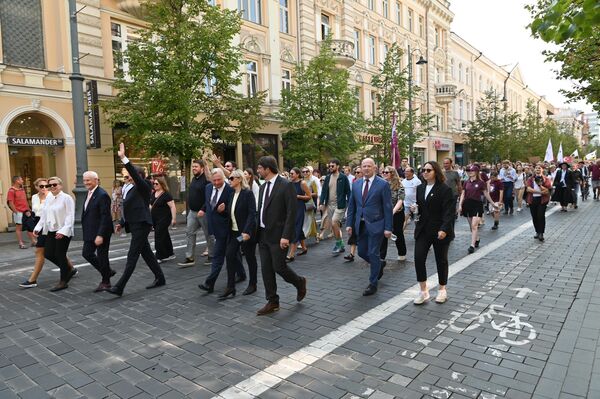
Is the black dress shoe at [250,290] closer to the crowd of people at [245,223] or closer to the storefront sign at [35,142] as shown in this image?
the crowd of people at [245,223]

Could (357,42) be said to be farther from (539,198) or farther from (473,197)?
(473,197)

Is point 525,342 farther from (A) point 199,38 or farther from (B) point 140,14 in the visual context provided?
(B) point 140,14

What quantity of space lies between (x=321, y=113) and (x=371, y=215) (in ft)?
44.3

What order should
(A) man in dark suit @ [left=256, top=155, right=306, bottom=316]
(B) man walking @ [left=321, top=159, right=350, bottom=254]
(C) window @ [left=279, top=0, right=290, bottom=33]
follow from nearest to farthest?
(A) man in dark suit @ [left=256, top=155, right=306, bottom=316] < (B) man walking @ [left=321, top=159, right=350, bottom=254] < (C) window @ [left=279, top=0, right=290, bottom=33]

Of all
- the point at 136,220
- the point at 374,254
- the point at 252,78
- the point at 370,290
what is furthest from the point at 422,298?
the point at 252,78

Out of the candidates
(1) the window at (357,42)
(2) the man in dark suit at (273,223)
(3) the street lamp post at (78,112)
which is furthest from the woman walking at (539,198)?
(1) the window at (357,42)

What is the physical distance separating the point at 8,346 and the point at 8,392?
3.60 ft

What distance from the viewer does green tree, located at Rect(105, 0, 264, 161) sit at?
1332cm

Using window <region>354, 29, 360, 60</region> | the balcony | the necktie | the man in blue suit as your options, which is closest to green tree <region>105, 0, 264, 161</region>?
the necktie

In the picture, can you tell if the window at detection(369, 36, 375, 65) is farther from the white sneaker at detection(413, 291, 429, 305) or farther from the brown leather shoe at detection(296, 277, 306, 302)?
the brown leather shoe at detection(296, 277, 306, 302)

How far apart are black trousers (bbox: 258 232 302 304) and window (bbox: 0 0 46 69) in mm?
12852

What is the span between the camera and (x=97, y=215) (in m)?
6.21

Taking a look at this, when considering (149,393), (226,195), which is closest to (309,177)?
(226,195)

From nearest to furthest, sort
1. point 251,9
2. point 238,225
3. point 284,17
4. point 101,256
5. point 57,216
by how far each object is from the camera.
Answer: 1. point 238,225
2. point 101,256
3. point 57,216
4. point 251,9
5. point 284,17
